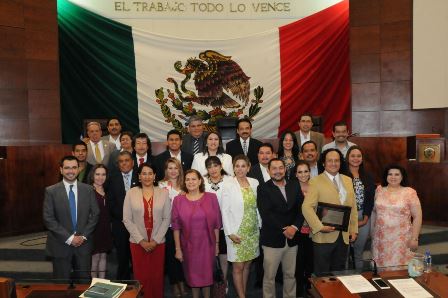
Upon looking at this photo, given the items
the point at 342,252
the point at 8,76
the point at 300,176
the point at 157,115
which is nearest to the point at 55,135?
the point at 8,76

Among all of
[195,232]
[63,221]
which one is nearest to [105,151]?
[63,221]

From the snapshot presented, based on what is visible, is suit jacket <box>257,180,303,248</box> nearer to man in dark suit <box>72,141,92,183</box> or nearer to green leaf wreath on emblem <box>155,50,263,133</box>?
man in dark suit <box>72,141,92,183</box>

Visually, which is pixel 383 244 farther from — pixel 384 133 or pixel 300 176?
pixel 384 133

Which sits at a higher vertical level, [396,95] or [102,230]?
[396,95]

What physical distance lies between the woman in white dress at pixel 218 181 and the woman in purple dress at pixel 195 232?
0.22 meters

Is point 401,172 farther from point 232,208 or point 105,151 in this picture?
point 105,151

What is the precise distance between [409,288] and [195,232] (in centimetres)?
166

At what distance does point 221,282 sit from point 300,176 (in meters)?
1.11

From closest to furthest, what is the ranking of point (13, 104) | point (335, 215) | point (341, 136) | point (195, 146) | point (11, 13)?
point (335, 215) < point (341, 136) < point (195, 146) < point (11, 13) < point (13, 104)

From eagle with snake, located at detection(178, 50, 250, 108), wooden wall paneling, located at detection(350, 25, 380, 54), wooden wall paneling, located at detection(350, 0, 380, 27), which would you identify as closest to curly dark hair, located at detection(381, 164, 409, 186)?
eagle with snake, located at detection(178, 50, 250, 108)

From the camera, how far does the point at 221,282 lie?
3.79 m

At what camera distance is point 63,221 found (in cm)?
353

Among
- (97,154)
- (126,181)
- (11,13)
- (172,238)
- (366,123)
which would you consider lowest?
(172,238)

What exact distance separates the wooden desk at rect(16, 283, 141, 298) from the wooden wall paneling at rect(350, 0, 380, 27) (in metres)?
5.88
